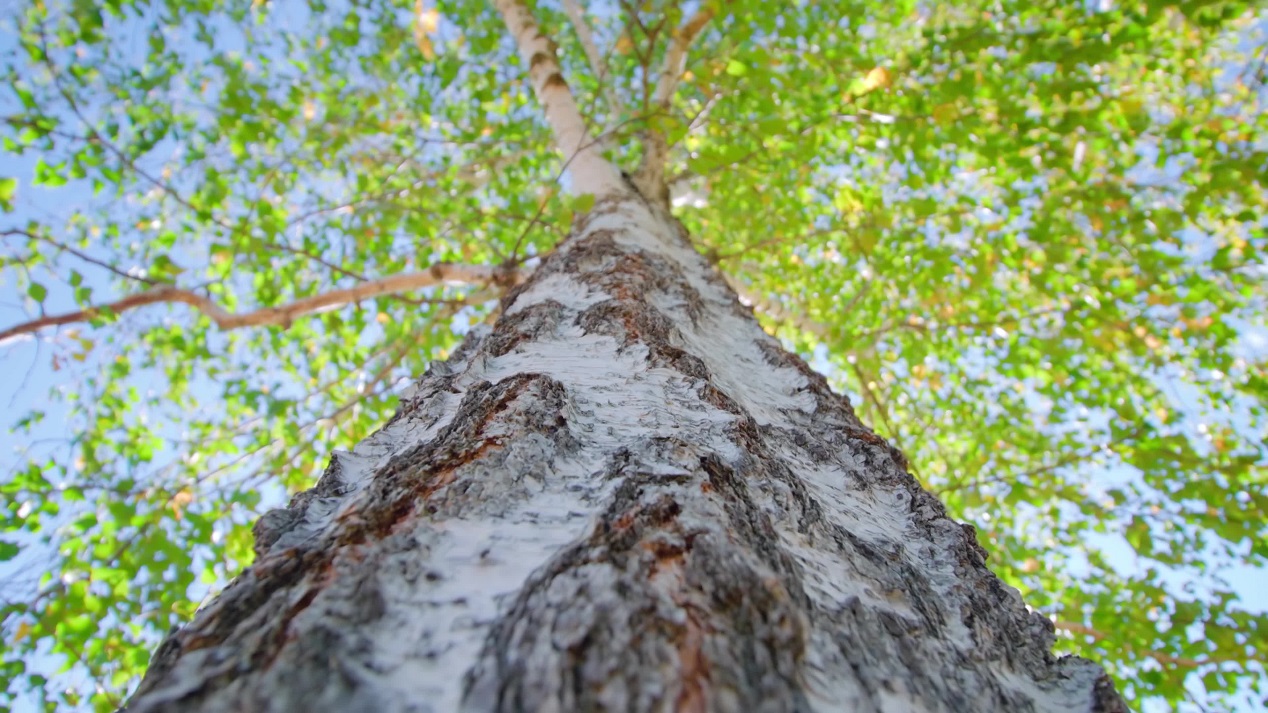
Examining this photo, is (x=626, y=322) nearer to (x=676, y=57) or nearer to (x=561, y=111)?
(x=561, y=111)

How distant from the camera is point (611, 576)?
0.64 m

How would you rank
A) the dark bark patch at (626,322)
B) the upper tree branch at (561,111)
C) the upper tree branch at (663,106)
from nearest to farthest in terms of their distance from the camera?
the dark bark patch at (626,322) → the upper tree branch at (561,111) → the upper tree branch at (663,106)

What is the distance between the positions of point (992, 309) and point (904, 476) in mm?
5071

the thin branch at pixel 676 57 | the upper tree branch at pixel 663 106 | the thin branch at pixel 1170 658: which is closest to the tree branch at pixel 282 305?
the upper tree branch at pixel 663 106

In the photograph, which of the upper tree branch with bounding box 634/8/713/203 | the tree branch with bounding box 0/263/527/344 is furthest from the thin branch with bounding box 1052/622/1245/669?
the tree branch with bounding box 0/263/527/344

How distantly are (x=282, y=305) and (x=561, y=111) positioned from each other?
1.90m

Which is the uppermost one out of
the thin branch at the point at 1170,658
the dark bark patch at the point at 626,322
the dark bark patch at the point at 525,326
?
the dark bark patch at the point at 525,326

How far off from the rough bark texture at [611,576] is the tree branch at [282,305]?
216cm

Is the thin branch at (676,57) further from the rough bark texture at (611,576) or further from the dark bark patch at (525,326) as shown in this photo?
the rough bark texture at (611,576)

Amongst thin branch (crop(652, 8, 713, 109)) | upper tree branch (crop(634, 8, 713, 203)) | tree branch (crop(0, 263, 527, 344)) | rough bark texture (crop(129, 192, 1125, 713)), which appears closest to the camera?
rough bark texture (crop(129, 192, 1125, 713))

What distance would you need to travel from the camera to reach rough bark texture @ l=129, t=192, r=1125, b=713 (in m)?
0.55

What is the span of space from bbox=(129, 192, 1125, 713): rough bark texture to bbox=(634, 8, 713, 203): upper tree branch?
2.90 meters

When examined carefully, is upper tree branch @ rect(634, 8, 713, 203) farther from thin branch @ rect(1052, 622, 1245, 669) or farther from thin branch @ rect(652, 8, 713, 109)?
thin branch @ rect(1052, 622, 1245, 669)

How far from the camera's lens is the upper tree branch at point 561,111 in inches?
125
